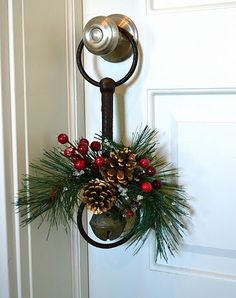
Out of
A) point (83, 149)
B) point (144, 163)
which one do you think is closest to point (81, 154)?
point (83, 149)

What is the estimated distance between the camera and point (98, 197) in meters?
0.71

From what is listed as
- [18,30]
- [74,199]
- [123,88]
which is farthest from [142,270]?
[18,30]

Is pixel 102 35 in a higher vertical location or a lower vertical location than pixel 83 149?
higher

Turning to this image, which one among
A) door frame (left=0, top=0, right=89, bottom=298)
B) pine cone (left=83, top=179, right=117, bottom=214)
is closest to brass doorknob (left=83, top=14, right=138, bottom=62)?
door frame (left=0, top=0, right=89, bottom=298)

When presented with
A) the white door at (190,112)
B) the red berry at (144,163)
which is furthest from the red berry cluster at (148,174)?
the white door at (190,112)

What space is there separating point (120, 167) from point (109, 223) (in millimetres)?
115

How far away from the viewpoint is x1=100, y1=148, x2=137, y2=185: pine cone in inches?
28.0

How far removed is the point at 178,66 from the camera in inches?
31.9

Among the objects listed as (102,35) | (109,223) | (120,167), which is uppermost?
(102,35)

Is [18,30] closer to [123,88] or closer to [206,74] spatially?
[123,88]

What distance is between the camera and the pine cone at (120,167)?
0.71m

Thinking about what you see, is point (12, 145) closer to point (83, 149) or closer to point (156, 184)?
point (83, 149)

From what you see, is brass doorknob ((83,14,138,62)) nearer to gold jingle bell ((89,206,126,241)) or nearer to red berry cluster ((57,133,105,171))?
red berry cluster ((57,133,105,171))

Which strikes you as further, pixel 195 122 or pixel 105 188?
pixel 195 122
